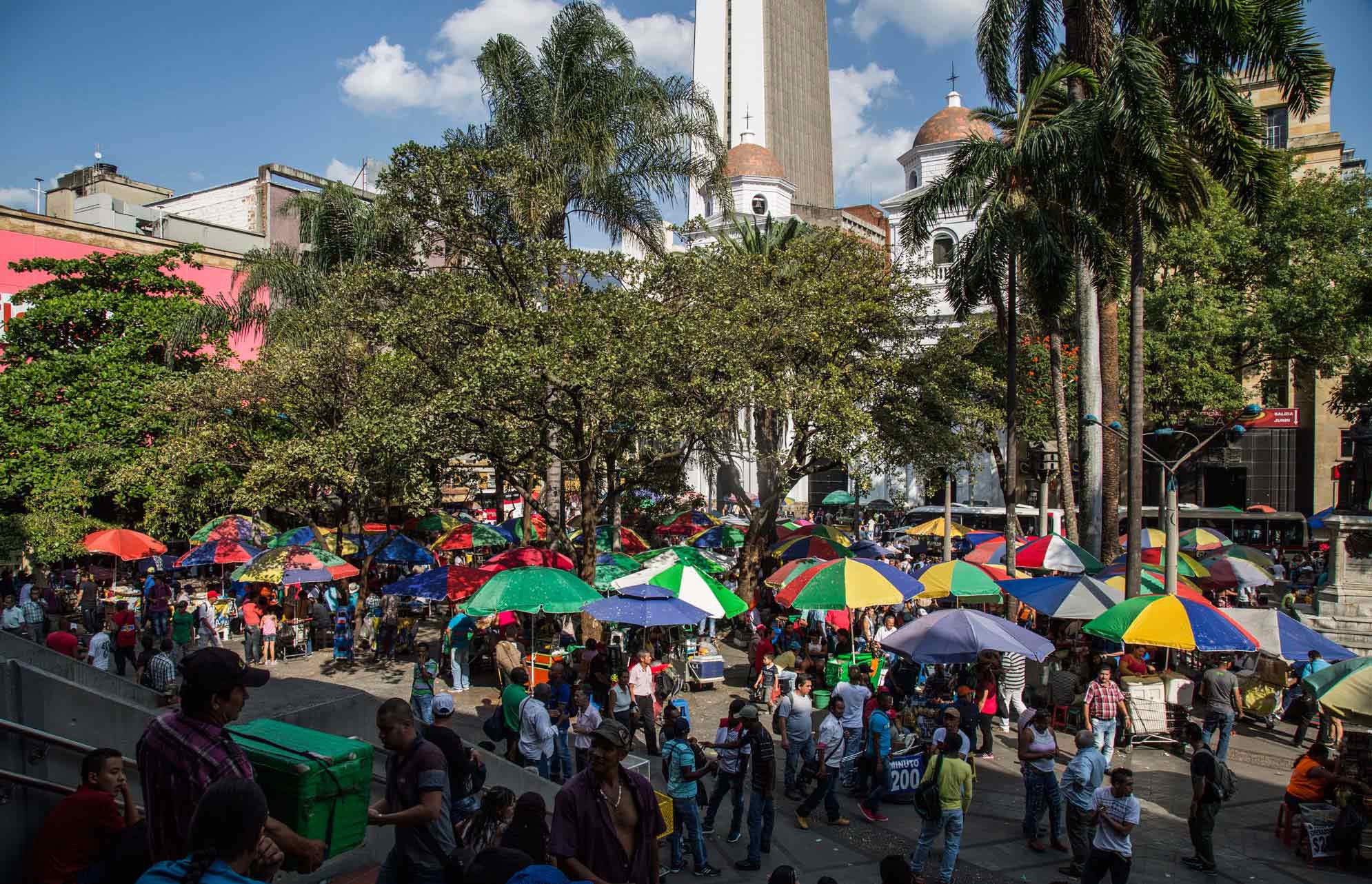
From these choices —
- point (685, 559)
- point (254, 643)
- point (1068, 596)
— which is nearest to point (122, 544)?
point (254, 643)

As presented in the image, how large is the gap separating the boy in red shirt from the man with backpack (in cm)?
835

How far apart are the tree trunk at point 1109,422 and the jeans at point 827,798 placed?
11392mm

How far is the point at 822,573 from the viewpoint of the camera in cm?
1445

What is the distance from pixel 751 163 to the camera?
1844 inches

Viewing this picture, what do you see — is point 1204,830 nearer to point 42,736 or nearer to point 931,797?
point 931,797

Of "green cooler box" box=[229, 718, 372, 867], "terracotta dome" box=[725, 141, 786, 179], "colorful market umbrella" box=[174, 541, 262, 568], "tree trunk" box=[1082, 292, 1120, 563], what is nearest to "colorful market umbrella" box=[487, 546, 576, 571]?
"colorful market umbrella" box=[174, 541, 262, 568]

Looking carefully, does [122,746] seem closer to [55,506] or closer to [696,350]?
[696,350]

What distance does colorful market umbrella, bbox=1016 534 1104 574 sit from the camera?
59.6 ft

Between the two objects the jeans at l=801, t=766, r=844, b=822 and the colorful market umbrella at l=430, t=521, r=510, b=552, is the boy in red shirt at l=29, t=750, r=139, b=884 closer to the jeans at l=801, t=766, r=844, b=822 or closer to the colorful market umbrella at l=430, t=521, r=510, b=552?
the jeans at l=801, t=766, r=844, b=822

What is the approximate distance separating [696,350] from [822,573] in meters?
4.64

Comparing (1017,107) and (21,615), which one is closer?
(21,615)

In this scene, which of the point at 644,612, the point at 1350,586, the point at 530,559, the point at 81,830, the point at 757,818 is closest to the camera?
the point at 81,830

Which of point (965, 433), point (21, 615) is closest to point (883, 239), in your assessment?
point (965, 433)

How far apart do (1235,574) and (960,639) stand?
1122 centimetres
